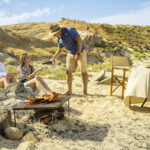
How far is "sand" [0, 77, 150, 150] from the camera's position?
2839 mm

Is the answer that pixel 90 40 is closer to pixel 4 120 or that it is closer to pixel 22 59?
pixel 22 59

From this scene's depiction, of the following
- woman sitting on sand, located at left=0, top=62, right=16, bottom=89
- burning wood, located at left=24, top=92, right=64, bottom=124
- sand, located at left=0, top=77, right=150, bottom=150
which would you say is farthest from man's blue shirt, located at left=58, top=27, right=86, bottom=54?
burning wood, located at left=24, top=92, right=64, bottom=124

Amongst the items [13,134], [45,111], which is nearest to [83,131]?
[45,111]

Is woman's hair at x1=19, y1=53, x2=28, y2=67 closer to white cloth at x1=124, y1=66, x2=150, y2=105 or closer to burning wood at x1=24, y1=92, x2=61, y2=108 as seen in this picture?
burning wood at x1=24, y1=92, x2=61, y2=108

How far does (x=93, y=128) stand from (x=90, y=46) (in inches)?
757

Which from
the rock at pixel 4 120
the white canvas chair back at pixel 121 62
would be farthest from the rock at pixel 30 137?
the white canvas chair back at pixel 121 62

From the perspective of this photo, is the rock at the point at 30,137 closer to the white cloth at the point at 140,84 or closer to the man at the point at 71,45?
the white cloth at the point at 140,84

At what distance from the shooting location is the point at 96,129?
3.52 meters

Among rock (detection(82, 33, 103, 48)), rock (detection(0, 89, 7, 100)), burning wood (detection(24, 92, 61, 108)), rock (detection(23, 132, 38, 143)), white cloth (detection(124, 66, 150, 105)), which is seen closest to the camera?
rock (detection(23, 132, 38, 143))

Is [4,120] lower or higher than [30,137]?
higher

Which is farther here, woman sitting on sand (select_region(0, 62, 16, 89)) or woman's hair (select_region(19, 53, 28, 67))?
woman's hair (select_region(19, 53, 28, 67))

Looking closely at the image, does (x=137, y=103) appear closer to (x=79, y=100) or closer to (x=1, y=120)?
(x=79, y=100)

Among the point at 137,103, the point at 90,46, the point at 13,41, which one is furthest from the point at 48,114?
the point at 90,46

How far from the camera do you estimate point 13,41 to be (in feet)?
62.7
